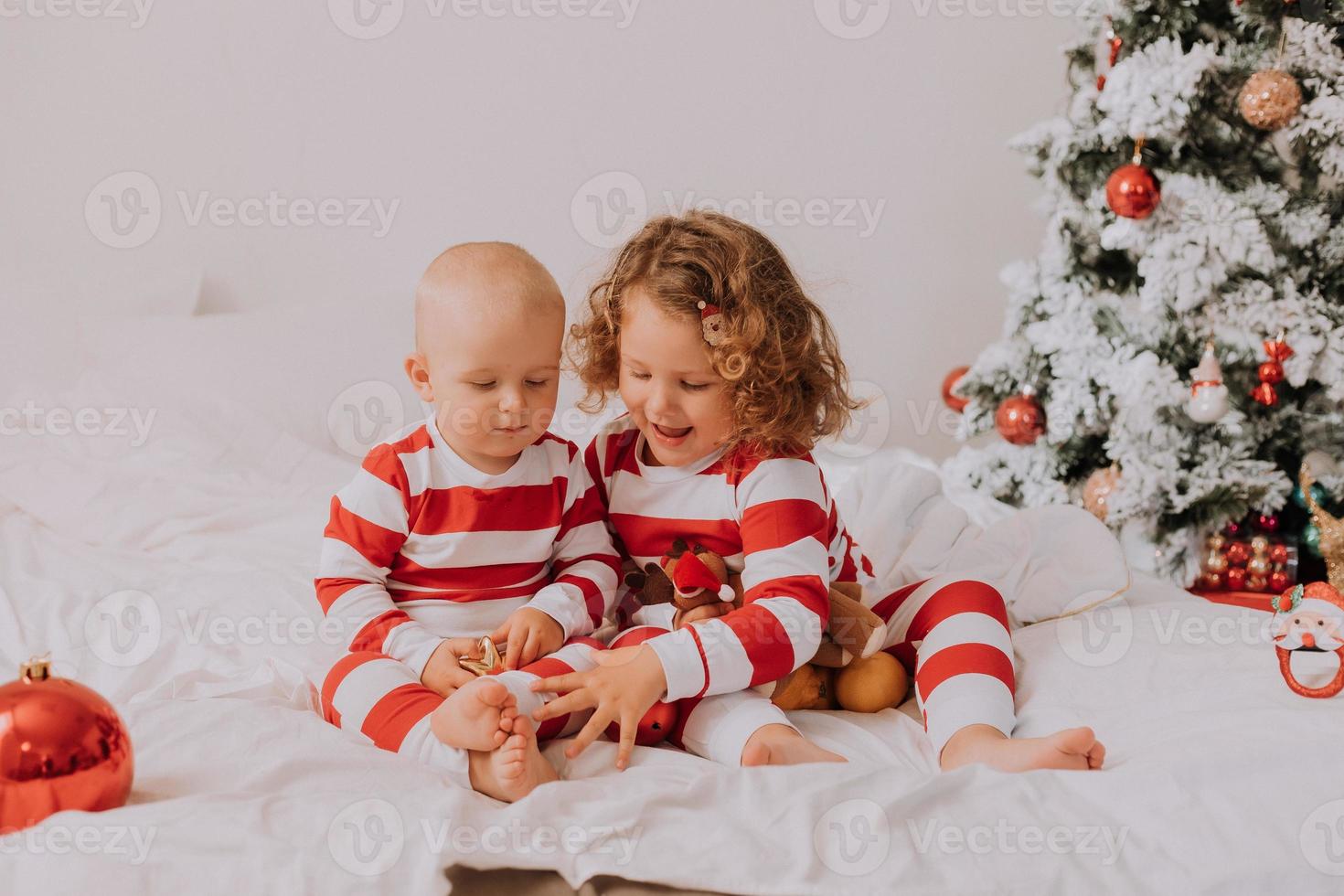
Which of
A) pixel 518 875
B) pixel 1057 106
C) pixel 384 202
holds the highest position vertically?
pixel 1057 106

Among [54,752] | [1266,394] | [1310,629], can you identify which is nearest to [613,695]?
[54,752]

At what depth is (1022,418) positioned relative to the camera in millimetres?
2133

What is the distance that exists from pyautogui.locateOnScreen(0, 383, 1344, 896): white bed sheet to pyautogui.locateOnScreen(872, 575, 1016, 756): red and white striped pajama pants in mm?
43

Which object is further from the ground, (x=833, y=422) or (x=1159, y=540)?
(x=833, y=422)

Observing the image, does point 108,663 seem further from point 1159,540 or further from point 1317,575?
point 1317,575

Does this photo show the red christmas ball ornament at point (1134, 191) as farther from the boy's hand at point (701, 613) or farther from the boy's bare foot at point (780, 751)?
the boy's bare foot at point (780, 751)

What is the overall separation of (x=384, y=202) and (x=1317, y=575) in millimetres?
2137

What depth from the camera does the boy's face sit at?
1191 mm

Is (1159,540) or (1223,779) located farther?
(1159,540)

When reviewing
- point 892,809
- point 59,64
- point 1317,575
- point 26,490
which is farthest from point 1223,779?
point 59,64

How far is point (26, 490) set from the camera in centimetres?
186

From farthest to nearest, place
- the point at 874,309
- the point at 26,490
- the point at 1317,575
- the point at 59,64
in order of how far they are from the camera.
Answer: the point at 874,309, the point at 59,64, the point at 1317,575, the point at 26,490

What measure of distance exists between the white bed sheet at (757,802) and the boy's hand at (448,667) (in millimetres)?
91

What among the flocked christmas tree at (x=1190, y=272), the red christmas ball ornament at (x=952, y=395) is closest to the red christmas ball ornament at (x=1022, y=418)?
the flocked christmas tree at (x=1190, y=272)
